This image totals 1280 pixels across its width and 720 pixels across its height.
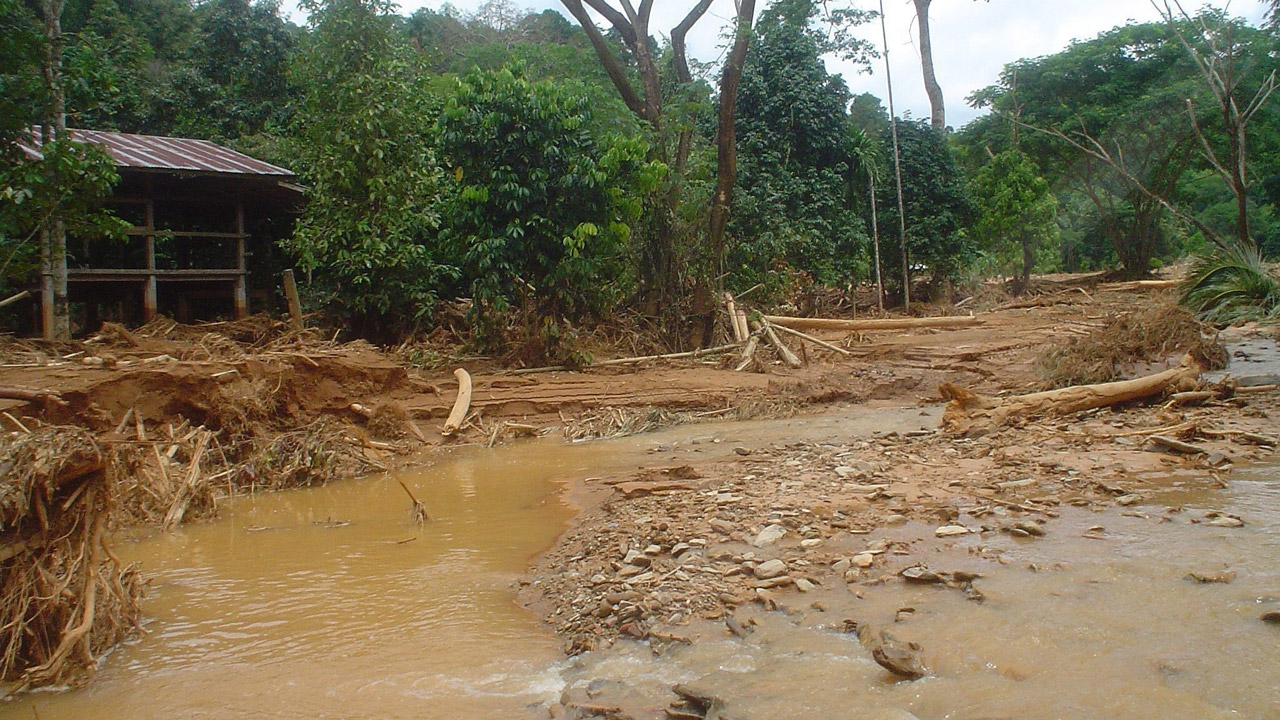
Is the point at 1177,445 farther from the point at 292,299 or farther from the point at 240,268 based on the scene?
the point at 240,268

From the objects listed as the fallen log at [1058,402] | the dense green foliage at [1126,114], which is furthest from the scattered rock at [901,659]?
the dense green foliage at [1126,114]

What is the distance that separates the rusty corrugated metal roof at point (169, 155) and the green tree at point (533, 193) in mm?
3493

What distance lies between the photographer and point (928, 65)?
26406mm

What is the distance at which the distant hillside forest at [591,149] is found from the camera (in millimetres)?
10867

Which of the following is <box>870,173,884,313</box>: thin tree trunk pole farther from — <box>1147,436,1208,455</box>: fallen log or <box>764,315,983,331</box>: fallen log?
<box>1147,436,1208,455</box>: fallen log

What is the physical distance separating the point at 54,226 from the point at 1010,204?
63.5 feet

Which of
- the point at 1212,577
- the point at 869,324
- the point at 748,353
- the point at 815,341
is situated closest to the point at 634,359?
the point at 748,353

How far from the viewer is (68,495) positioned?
11.8ft

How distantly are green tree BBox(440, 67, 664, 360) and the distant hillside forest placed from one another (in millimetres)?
40

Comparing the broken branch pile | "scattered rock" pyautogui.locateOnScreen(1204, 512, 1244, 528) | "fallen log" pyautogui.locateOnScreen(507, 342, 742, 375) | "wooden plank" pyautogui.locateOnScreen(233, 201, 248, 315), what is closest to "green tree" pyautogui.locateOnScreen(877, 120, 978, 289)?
"fallen log" pyautogui.locateOnScreen(507, 342, 742, 375)

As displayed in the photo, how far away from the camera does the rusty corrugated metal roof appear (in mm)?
11609

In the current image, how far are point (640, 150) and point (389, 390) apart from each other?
4.39m

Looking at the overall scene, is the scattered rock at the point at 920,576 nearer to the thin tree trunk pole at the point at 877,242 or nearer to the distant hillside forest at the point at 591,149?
the distant hillside forest at the point at 591,149

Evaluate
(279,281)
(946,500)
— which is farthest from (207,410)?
(279,281)
